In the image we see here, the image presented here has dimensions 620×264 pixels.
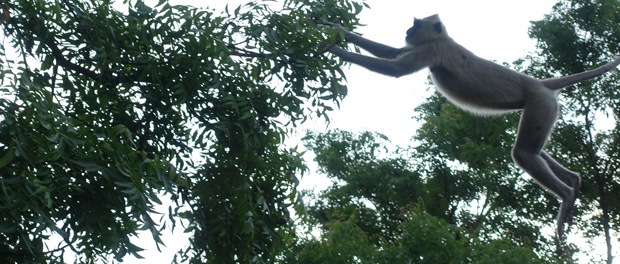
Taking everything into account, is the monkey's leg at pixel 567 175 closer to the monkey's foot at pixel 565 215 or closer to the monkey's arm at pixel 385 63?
the monkey's foot at pixel 565 215

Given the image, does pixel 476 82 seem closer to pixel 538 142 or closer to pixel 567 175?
pixel 538 142

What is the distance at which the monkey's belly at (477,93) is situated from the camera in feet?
26.6

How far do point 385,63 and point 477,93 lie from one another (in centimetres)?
82

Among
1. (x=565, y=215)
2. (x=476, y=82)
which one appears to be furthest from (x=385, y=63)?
(x=565, y=215)

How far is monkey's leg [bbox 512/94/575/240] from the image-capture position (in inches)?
317

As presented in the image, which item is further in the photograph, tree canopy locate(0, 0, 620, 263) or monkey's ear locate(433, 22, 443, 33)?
monkey's ear locate(433, 22, 443, 33)

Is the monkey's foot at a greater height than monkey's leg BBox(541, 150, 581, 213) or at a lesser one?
lesser

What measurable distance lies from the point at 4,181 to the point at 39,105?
45 centimetres

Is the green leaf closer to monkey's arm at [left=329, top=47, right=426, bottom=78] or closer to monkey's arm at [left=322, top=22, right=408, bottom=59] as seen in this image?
monkey's arm at [left=329, top=47, right=426, bottom=78]

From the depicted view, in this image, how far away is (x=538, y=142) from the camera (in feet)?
27.2

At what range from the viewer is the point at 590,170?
2173 centimetres

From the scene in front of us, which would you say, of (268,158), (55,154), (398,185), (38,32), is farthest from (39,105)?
(398,185)

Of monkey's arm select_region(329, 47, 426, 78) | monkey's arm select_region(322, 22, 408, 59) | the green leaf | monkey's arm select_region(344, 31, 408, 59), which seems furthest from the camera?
monkey's arm select_region(344, 31, 408, 59)

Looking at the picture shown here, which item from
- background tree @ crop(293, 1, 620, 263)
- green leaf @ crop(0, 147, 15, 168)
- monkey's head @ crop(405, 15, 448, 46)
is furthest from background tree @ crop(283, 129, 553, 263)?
green leaf @ crop(0, 147, 15, 168)
